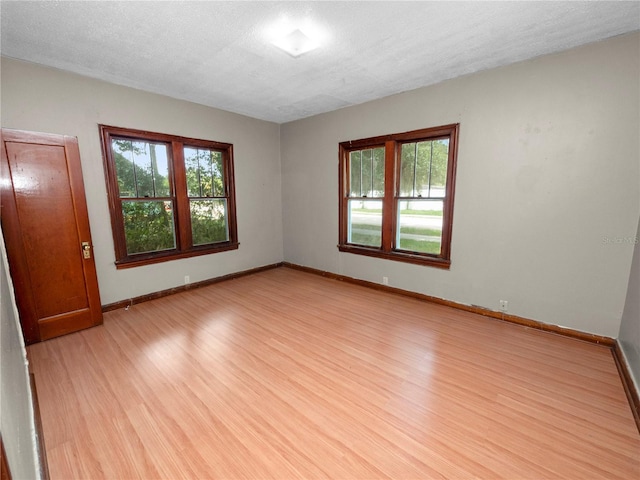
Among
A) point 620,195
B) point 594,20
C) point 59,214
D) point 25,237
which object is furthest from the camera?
point 59,214

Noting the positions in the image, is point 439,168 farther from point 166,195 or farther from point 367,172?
point 166,195

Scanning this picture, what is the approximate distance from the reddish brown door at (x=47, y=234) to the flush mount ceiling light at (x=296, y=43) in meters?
2.34

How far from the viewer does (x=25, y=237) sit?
8.63ft

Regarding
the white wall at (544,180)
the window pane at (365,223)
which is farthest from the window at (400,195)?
the white wall at (544,180)

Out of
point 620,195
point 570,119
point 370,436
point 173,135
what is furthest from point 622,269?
point 173,135

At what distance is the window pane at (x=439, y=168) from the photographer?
3.49m

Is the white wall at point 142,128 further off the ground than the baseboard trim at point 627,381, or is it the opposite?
the white wall at point 142,128

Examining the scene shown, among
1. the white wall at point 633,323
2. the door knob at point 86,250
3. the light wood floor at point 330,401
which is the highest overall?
the door knob at point 86,250

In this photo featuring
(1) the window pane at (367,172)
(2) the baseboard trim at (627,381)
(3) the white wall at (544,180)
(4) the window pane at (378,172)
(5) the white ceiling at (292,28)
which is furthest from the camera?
(1) the window pane at (367,172)

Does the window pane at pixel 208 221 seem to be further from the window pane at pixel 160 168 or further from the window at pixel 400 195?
the window at pixel 400 195

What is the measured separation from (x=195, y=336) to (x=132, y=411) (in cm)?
103

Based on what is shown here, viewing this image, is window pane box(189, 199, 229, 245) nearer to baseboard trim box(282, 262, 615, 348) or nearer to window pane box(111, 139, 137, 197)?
window pane box(111, 139, 137, 197)

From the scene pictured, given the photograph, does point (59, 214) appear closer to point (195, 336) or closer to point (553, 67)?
point (195, 336)

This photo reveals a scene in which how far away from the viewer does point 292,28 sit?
7.26ft
